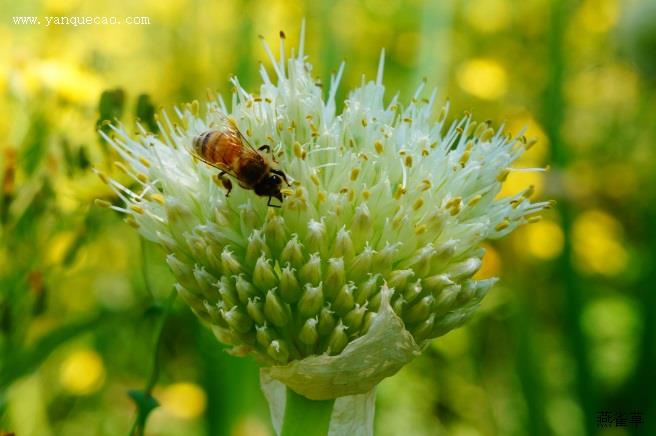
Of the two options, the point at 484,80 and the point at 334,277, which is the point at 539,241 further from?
the point at 334,277

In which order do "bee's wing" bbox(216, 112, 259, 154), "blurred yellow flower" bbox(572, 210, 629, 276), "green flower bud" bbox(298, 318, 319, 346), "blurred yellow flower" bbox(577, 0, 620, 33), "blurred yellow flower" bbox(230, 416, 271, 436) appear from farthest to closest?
1. "blurred yellow flower" bbox(577, 0, 620, 33)
2. "blurred yellow flower" bbox(572, 210, 629, 276)
3. "blurred yellow flower" bbox(230, 416, 271, 436)
4. "bee's wing" bbox(216, 112, 259, 154)
5. "green flower bud" bbox(298, 318, 319, 346)

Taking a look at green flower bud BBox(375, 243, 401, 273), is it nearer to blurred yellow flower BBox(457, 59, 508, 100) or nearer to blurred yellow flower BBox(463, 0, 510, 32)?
blurred yellow flower BBox(457, 59, 508, 100)

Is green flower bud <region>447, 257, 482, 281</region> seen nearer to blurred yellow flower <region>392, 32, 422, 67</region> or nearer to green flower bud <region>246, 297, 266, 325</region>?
green flower bud <region>246, 297, 266, 325</region>

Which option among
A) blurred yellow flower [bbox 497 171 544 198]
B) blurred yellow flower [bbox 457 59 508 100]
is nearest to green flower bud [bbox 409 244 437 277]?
blurred yellow flower [bbox 497 171 544 198]

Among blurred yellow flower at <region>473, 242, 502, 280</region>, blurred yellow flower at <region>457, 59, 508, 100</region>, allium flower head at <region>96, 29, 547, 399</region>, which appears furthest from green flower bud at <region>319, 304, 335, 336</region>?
blurred yellow flower at <region>457, 59, 508, 100</region>

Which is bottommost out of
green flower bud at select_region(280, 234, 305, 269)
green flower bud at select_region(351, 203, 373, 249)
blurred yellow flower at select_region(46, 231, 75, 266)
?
blurred yellow flower at select_region(46, 231, 75, 266)

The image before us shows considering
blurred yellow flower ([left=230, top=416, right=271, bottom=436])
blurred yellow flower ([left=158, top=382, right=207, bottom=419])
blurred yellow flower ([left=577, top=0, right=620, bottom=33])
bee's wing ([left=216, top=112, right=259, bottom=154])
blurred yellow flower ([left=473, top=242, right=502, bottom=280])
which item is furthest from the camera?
blurred yellow flower ([left=577, top=0, right=620, bottom=33])

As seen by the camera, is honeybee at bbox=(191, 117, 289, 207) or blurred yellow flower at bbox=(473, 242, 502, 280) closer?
honeybee at bbox=(191, 117, 289, 207)


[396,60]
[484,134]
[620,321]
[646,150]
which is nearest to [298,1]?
[396,60]

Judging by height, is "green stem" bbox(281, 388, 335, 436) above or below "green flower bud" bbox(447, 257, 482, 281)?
below

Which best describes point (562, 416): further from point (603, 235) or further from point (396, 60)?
point (396, 60)
